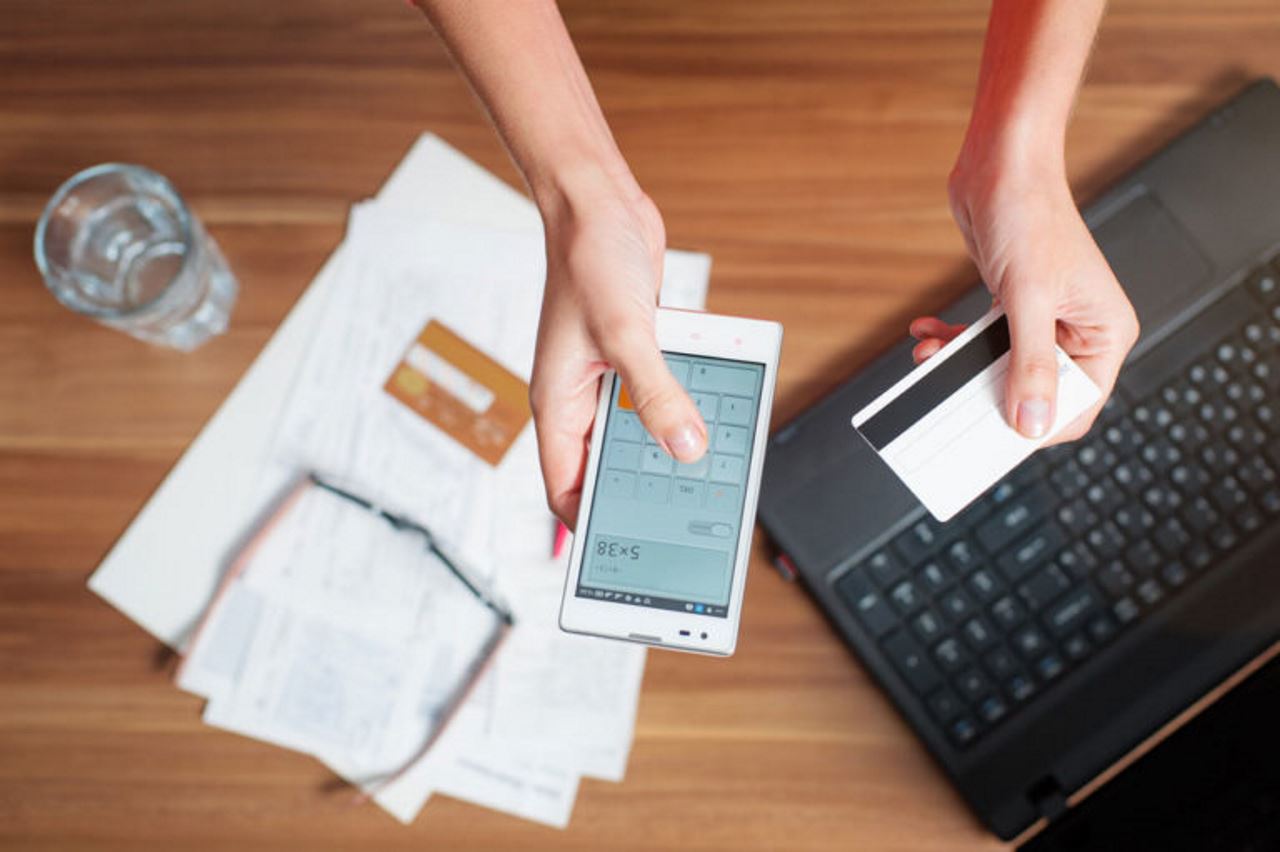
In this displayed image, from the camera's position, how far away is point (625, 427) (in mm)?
632

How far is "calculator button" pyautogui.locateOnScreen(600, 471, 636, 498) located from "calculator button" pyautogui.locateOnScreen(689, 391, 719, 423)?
6 centimetres

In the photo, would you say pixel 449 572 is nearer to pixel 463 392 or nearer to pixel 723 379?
pixel 463 392

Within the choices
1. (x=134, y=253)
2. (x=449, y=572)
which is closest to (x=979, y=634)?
(x=449, y=572)

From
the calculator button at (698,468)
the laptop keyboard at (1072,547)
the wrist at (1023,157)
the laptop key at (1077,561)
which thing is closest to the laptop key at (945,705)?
the laptop keyboard at (1072,547)

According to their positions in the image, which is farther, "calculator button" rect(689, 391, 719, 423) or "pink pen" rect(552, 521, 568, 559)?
"pink pen" rect(552, 521, 568, 559)

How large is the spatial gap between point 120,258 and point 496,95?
14.3 inches

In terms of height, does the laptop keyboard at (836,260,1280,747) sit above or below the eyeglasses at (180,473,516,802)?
above

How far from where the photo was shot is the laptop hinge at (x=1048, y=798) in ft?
2.10

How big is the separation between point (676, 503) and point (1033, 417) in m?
0.21

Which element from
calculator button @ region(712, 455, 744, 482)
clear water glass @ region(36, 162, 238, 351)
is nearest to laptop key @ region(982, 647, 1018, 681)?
calculator button @ region(712, 455, 744, 482)

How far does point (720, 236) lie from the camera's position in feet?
2.50

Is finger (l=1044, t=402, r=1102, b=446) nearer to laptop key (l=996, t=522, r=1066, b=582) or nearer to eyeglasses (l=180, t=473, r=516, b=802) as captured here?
laptop key (l=996, t=522, r=1066, b=582)

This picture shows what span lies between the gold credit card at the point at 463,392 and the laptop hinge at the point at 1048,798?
1.41ft

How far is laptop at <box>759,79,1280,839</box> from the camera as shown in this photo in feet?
2.14
